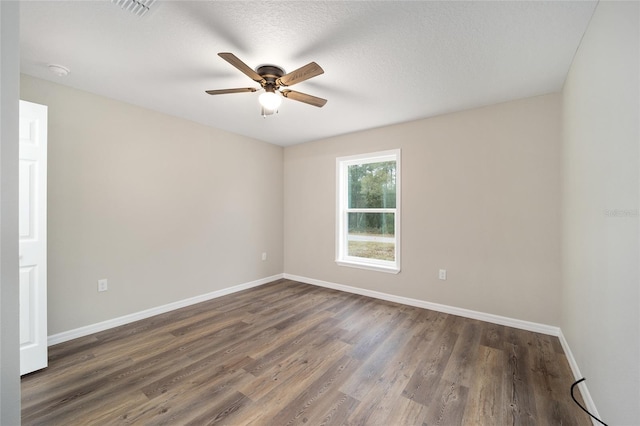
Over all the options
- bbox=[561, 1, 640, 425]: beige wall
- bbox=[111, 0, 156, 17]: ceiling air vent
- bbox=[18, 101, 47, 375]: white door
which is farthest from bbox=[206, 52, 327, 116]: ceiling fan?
bbox=[561, 1, 640, 425]: beige wall

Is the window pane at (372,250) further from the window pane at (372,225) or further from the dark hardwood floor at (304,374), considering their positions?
the dark hardwood floor at (304,374)

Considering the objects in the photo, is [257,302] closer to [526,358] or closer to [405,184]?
[405,184]

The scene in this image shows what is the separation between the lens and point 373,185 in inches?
158

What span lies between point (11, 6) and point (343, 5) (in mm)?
1501

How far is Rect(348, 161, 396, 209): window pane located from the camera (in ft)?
12.5

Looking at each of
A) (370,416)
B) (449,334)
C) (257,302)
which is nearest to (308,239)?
(257,302)

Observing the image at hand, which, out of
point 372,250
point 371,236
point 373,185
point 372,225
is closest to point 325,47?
point 373,185

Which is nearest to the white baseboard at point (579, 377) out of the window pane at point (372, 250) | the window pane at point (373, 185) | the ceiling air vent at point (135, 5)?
the window pane at point (372, 250)

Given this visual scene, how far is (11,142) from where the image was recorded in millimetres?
605

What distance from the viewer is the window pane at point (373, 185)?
3.80 metres

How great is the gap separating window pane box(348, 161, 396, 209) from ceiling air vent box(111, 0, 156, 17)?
10.1 feet

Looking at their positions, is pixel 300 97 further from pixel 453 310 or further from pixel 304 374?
pixel 453 310

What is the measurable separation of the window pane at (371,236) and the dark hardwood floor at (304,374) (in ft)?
3.52

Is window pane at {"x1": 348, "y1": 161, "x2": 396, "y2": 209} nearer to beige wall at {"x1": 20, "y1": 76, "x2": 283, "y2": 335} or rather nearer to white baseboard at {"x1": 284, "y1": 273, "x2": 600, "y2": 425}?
white baseboard at {"x1": 284, "y1": 273, "x2": 600, "y2": 425}
